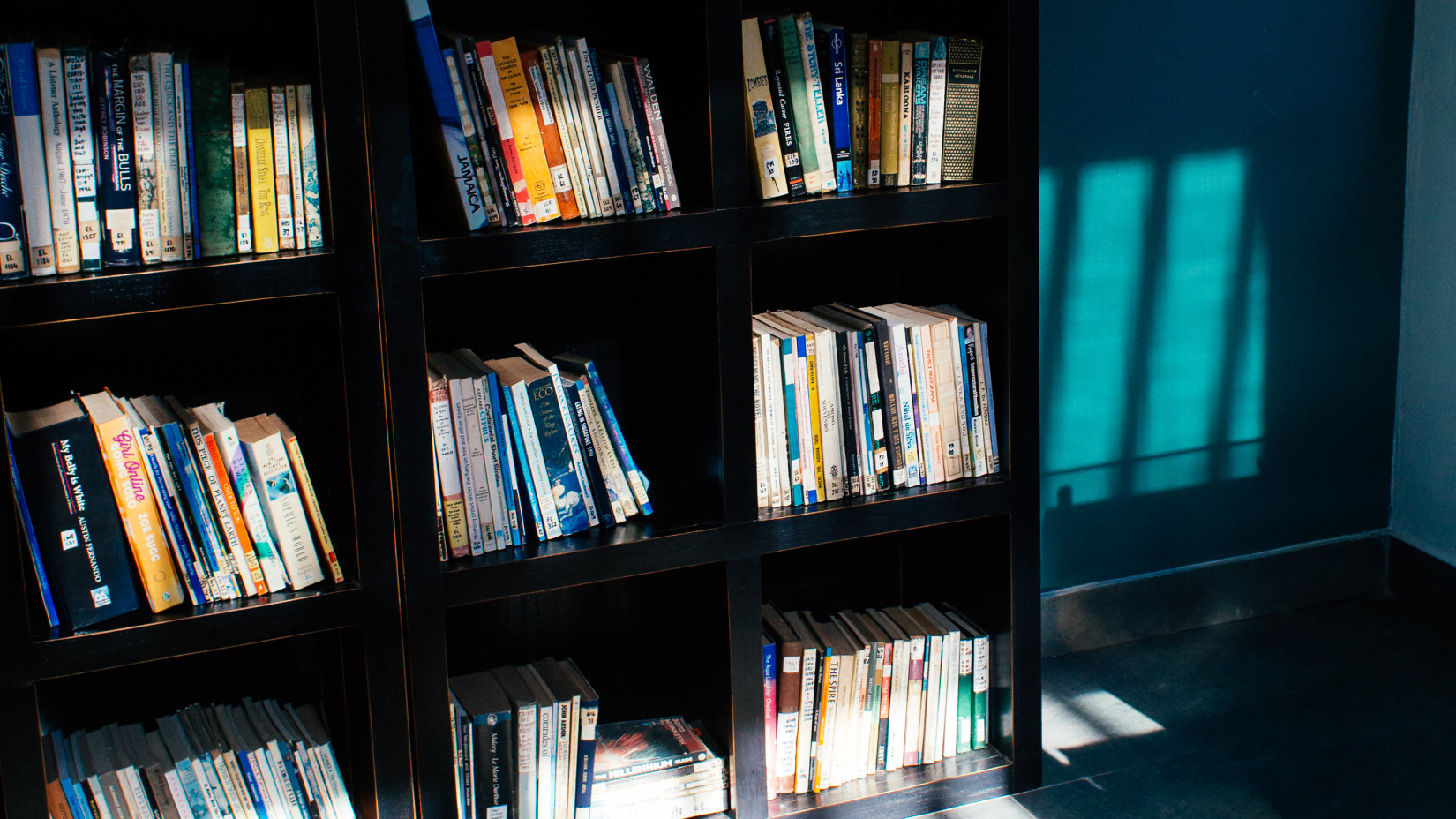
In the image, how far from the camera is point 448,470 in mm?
2119

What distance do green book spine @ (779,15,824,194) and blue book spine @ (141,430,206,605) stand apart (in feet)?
3.68

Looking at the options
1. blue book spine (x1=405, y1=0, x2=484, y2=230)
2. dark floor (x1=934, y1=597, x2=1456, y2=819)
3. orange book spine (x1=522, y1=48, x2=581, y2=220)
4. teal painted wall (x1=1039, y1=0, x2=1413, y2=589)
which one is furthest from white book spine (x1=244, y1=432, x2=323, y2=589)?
teal painted wall (x1=1039, y1=0, x2=1413, y2=589)

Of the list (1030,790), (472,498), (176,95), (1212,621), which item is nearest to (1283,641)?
(1212,621)

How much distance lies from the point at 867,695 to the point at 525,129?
1.23 metres

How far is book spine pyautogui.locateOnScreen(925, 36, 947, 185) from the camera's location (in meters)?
2.29

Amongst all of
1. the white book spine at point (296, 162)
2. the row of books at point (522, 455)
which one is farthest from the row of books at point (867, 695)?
the white book spine at point (296, 162)

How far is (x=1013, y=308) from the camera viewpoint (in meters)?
2.37

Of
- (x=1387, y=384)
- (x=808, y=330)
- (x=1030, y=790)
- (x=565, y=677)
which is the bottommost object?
(x=1030, y=790)

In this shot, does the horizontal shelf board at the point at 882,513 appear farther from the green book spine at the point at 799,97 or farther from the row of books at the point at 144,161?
the row of books at the point at 144,161

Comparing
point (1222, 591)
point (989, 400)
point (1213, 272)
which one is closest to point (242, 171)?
point (989, 400)

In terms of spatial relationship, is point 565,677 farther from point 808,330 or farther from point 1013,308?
point 1013,308

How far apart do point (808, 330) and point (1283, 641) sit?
1640mm

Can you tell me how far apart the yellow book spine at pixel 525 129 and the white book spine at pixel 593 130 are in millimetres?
73

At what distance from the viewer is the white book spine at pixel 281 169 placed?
193 cm
